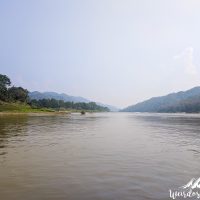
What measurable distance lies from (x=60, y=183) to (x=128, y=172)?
16.0ft

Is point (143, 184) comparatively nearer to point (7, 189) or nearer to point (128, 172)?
point (128, 172)

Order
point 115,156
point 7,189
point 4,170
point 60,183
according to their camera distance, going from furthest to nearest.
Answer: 1. point 115,156
2. point 4,170
3. point 60,183
4. point 7,189

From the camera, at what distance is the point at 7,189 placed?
13906 mm

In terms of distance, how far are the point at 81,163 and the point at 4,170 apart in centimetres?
546

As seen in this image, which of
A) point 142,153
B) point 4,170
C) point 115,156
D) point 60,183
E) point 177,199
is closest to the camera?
point 177,199

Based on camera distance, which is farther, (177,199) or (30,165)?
(30,165)

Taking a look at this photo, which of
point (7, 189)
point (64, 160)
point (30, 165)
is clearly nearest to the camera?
point (7, 189)

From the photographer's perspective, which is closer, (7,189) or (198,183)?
(7,189)

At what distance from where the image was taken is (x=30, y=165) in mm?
19688

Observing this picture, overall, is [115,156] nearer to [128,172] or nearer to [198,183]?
[128,172]

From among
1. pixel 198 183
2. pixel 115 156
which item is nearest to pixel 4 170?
pixel 115 156

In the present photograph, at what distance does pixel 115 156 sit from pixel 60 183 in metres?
9.42

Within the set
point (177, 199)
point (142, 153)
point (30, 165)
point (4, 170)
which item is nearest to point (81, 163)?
point (30, 165)

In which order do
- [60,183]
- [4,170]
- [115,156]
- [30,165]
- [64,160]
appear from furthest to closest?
[115,156]
[64,160]
[30,165]
[4,170]
[60,183]
